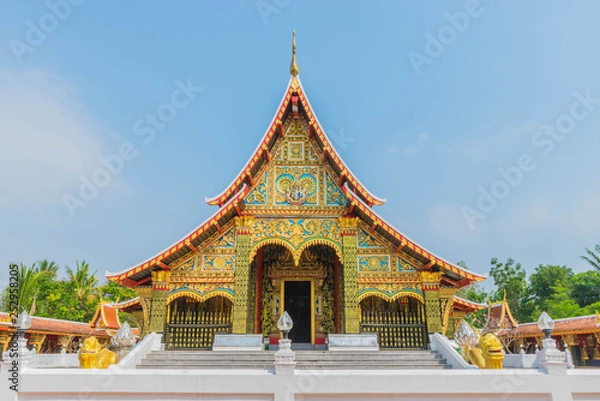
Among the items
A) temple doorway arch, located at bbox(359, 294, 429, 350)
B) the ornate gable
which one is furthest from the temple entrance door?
the ornate gable

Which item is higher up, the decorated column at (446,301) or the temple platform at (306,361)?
the decorated column at (446,301)

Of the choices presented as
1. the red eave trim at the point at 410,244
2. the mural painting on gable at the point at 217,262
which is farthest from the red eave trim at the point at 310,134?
the mural painting on gable at the point at 217,262

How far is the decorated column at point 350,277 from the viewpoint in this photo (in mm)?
10590

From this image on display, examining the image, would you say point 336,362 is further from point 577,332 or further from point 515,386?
point 577,332

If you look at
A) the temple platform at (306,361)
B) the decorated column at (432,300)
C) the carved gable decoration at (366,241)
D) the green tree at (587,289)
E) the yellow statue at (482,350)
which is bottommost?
the temple platform at (306,361)

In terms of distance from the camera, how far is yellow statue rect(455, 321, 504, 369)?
7.56 meters

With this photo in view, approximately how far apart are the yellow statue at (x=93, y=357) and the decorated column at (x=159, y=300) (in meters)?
2.66

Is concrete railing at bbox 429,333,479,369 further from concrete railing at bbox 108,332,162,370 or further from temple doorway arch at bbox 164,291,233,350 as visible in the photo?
concrete railing at bbox 108,332,162,370

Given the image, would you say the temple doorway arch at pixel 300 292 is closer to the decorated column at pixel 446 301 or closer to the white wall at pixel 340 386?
the decorated column at pixel 446 301

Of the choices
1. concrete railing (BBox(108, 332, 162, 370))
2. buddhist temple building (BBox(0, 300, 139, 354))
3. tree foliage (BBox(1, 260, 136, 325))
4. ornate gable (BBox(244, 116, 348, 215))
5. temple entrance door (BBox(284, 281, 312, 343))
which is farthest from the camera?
tree foliage (BBox(1, 260, 136, 325))

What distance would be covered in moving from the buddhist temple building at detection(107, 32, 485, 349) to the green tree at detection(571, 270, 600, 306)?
32.6m

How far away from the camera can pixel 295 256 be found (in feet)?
36.6

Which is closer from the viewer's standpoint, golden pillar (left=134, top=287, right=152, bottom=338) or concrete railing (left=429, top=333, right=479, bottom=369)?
concrete railing (left=429, top=333, right=479, bottom=369)

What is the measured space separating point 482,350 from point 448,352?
60.6 inches
